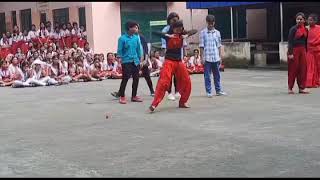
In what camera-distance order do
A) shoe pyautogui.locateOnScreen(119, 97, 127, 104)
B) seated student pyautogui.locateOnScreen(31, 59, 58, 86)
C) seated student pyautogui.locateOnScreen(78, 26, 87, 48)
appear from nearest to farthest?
shoe pyautogui.locateOnScreen(119, 97, 127, 104)
seated student pyautogui.locateOnScreen(31, 59, 58, 86)
seated student pyautogui.locateOnScreen(78, 26, 87, 48)

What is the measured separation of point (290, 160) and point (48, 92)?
31.8 feet

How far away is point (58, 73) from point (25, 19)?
12886 millimetres

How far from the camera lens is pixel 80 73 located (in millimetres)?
17812

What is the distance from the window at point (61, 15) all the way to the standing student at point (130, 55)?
14.9 metres

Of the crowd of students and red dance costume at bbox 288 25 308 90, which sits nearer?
red dance costume at bbox 288 25 308 90

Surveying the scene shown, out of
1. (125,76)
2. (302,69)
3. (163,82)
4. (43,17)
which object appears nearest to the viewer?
(163,82)

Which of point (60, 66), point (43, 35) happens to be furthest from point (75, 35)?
point (60, 66)

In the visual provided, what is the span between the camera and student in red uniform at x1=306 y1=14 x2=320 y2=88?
13156 millimetres

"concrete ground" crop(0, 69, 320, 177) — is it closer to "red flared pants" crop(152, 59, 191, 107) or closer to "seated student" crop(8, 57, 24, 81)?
"red flared pants" crop(152, 59, 191, 107)

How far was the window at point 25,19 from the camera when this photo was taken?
2913cm

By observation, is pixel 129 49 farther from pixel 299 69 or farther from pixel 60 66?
pixel 60 66

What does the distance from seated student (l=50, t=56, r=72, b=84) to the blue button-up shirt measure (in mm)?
5751

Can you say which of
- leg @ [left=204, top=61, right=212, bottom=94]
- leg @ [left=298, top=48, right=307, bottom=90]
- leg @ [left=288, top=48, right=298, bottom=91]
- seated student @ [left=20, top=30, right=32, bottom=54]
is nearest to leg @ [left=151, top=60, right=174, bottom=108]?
leg @ [left=204, top=61, right=212, bottom=94]

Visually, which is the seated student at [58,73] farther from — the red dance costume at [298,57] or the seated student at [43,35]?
the red dance costume at [298,57]
